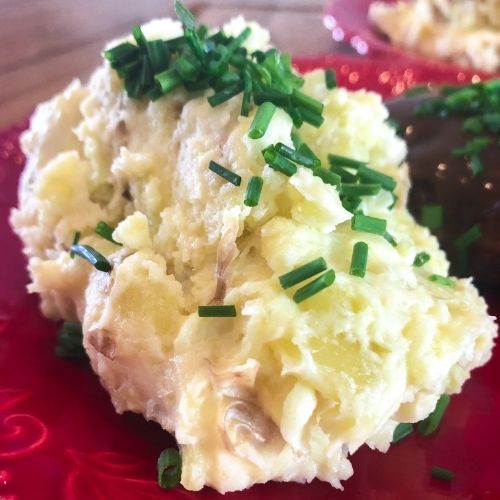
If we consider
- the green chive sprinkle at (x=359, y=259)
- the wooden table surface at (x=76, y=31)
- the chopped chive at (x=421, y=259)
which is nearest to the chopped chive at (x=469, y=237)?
the chopped chive at (x=421, y=259)

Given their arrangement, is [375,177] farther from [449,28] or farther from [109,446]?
[449,28]

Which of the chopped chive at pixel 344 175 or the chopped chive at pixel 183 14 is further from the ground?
the chopped chive at pixel 183 14

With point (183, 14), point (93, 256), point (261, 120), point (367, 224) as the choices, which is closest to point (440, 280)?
point (367, 224)

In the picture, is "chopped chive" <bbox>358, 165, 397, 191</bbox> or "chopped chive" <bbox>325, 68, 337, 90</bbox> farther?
"chopped chive" <bbox>325, 68, 337, 90</bbox>

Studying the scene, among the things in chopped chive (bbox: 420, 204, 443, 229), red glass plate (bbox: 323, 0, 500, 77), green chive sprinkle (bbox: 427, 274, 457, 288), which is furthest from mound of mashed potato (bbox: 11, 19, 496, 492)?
red glass plate (bbox: 323, 0, 500, 77)

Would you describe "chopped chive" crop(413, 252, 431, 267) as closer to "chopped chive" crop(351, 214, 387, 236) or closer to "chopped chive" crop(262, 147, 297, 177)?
"chopped chive" crop(351, 214, 387, 236)

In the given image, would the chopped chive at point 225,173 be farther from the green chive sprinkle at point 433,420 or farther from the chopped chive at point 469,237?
the chopped chive at point 469,237
